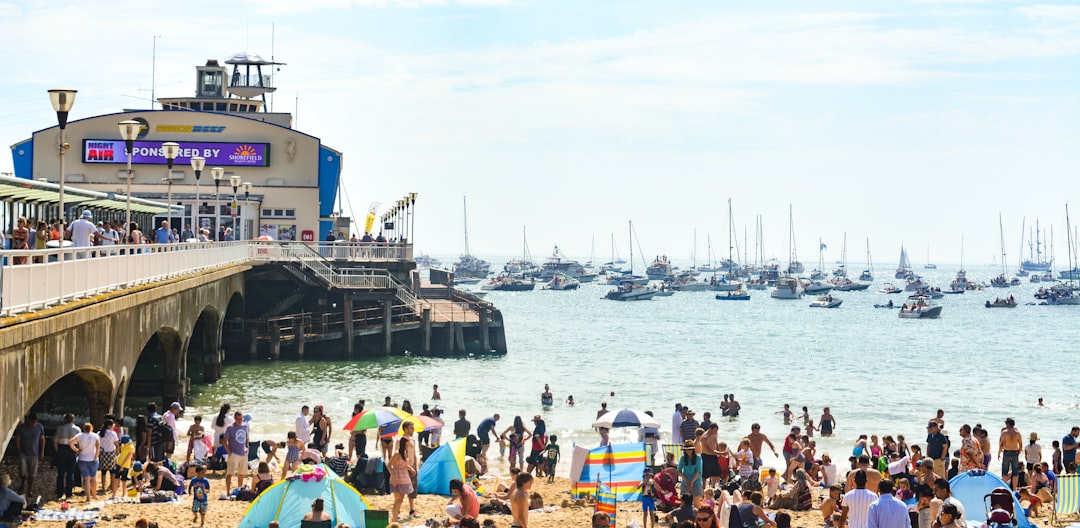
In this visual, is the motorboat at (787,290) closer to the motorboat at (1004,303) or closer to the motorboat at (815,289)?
the motorboat at (815,289)

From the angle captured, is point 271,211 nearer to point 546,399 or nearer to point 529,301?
point 546,399

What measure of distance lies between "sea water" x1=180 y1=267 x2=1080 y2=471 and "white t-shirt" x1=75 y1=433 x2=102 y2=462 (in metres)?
11.0

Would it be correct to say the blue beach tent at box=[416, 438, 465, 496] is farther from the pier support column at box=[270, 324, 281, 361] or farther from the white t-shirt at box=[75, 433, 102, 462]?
the pier support column at box=[270, 324, 281, 361]

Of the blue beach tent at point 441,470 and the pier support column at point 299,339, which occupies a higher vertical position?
the pier support column at point 299,339

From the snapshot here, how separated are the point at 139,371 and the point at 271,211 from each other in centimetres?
2536

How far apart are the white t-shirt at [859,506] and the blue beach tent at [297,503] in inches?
257

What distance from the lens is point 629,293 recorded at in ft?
484

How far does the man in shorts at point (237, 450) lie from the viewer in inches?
821

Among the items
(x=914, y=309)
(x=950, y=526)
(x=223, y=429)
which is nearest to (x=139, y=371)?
(x=223, y=429)

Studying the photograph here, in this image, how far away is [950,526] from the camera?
12.0 metres

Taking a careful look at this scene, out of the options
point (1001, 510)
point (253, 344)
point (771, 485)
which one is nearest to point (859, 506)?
point (1001, 510)

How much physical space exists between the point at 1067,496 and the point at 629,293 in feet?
421

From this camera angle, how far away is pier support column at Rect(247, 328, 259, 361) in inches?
1852

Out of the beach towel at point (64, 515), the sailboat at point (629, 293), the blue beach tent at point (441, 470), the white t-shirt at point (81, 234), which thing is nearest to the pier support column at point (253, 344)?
the white t-shirt at point (81, 234)
